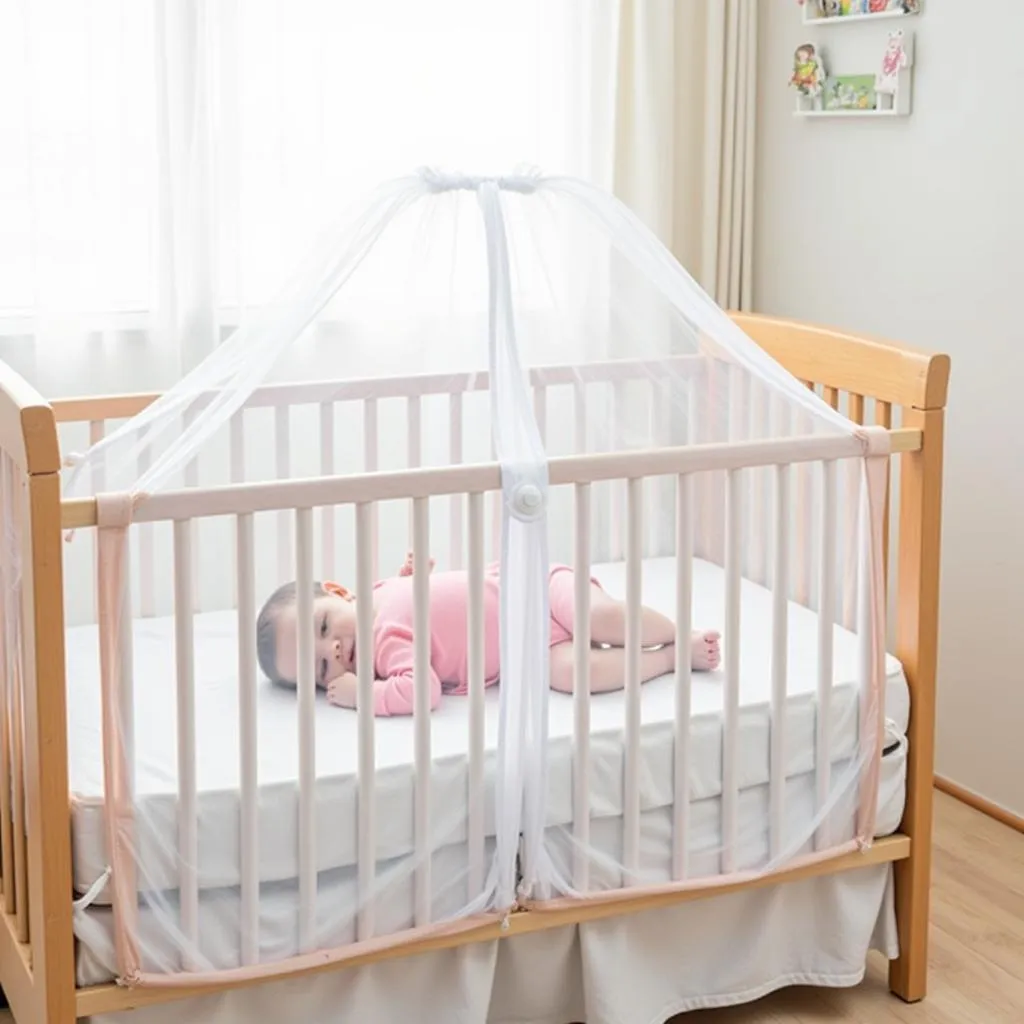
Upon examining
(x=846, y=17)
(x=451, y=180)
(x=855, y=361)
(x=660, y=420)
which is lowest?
(x=660, y=420)

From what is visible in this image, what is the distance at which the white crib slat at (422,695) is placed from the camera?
231 cm

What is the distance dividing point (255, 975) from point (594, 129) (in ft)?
6.58

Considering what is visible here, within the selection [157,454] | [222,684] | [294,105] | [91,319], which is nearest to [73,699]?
[222,684]

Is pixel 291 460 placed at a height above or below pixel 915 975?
above

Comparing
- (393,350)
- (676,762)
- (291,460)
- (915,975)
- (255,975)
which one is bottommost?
(915,975)

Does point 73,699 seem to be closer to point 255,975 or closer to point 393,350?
point 255,975

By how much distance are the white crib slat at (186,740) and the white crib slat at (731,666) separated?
0.78 m

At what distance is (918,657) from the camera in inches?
105

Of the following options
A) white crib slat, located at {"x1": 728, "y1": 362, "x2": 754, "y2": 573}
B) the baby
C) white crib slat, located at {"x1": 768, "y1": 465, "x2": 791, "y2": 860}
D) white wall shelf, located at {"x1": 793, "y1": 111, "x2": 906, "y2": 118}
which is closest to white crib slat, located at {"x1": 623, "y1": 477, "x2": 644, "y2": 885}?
the baby

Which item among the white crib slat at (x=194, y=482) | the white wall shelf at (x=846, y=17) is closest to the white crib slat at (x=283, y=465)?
the white crib slat at (x=194, y=482)

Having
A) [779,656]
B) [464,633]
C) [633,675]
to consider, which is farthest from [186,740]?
[779,656]

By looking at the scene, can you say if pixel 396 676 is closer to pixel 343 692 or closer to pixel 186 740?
pixel 343 692

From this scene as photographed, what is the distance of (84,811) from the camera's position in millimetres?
2205

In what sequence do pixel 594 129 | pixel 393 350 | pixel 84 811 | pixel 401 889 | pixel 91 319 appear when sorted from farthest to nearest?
pixel 594 129 < pixel 91 319 < pixel 393 350 < pixel 401 889 < pixel 84 811
